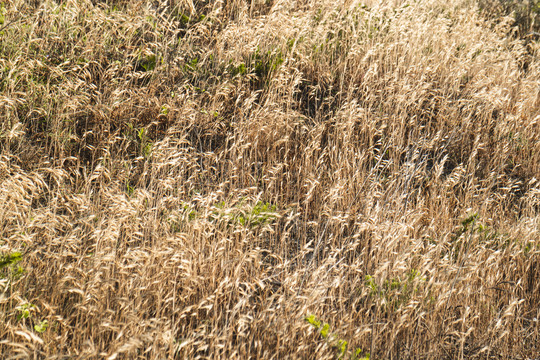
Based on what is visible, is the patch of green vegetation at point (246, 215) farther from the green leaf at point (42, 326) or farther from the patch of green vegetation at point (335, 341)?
the green leaf at point (42, 326)

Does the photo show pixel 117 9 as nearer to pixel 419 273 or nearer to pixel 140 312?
pixel 140 312

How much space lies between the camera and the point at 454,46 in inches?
196

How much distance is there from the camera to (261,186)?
3336mm

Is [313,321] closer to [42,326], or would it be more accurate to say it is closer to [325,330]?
[325,330]

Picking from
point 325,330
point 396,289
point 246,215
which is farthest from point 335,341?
point 246,215

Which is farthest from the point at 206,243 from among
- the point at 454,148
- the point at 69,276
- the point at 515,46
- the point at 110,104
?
the point at 515,46

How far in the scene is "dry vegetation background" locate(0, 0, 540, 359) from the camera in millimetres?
2236

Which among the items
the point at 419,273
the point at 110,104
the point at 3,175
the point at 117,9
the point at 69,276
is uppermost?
the point at 117,9

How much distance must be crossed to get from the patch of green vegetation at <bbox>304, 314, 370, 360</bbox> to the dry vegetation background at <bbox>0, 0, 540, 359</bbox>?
0.05ft

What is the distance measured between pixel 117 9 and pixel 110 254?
2985 mm

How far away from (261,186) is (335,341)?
1.43 m

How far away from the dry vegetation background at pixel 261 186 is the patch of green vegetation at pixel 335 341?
0.02 metres

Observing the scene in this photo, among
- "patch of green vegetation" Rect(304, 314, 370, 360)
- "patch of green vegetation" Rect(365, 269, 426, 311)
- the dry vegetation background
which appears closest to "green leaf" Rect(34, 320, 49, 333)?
the dry vegetation background

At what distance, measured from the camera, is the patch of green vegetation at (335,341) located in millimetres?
2135
